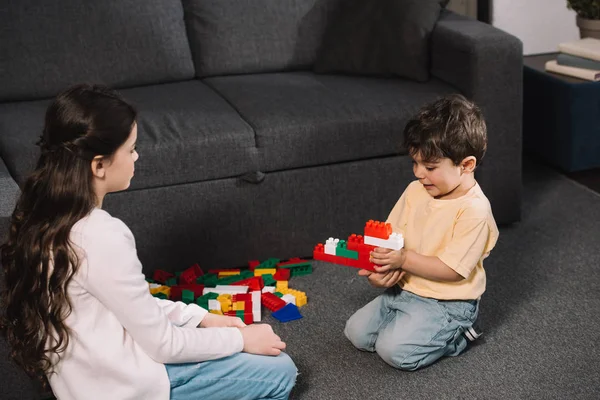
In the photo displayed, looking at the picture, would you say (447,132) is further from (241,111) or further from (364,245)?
(241,111)

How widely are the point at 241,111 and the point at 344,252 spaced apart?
736 mm

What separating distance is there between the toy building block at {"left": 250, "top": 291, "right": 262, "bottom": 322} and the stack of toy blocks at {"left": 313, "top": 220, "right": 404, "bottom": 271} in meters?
0.32

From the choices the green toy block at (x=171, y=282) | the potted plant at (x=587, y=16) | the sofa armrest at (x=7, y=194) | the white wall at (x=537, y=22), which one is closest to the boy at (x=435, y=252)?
the green toy block at (x=171, y=282)

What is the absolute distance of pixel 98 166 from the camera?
162cm

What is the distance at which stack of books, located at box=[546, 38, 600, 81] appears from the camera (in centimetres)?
315

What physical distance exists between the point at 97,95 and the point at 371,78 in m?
1.50

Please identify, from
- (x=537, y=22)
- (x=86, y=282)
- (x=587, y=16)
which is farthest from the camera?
(x=537, y=22)

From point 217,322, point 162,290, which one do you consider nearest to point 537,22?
point 162,290

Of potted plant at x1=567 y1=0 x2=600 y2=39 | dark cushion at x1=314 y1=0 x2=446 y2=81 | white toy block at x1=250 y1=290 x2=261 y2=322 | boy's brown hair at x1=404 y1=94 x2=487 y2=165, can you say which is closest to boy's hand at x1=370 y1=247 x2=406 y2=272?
boy's brown hair at x1=404 y1=94 x2=487 y2=165

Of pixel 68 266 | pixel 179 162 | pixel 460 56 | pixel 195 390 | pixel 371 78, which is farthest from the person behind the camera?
pixel 371 78

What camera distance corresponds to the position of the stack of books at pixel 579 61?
315 centimetres

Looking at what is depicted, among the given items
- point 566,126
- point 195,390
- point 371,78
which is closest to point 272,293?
point 195,390

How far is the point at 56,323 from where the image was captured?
5.29 ft

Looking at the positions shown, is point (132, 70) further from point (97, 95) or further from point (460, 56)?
point (97, 95)
